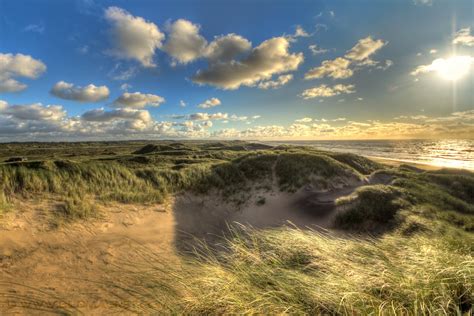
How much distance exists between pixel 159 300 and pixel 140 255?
470cm

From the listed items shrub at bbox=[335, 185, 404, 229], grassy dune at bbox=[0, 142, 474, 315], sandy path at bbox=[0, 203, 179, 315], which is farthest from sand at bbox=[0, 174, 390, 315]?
shrub at bbox=[335, 185, 404, 229]

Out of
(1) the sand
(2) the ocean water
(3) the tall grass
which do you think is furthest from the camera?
(2) the ocean water

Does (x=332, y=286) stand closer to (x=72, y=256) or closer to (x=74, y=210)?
(x=72, y=256)

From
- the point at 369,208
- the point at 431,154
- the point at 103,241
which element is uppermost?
the point at 103,241

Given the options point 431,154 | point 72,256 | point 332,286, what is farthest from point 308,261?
point 431,154

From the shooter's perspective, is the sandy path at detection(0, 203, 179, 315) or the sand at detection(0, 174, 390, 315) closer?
the sandy path at detection(0, 203, 179, 315)

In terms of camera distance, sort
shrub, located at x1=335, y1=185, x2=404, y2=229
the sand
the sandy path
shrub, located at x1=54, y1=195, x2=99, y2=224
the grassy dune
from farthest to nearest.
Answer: shrub, located at x1=335, y1=185, x2=404, y2=229 < shrub, located at x1=54, y1=195, x2=99, y2=224 < the sand < the sandy path < the grassy dune

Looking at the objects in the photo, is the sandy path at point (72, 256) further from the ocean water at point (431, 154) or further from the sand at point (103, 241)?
the ocean water at point (431, 154)

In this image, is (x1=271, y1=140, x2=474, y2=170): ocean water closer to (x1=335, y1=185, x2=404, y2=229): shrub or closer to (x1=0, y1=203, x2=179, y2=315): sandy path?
(x1=335, y1=185, x2=404, y2=229): shrub

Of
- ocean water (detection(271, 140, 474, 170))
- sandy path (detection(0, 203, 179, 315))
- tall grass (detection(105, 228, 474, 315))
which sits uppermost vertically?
tall grass (detection(105, 228, 474, 315))

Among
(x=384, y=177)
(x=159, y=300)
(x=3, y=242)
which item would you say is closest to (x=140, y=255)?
(x=3, y=242)

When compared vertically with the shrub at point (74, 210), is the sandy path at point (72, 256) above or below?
below

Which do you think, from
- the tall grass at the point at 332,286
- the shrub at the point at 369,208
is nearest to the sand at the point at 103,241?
the shrub at the point at 369,208

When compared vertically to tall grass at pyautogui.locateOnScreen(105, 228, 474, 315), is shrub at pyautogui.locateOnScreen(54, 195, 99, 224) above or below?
below
